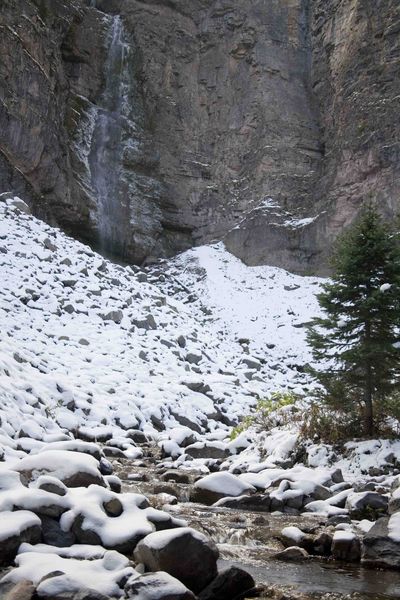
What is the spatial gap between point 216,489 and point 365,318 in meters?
4.40

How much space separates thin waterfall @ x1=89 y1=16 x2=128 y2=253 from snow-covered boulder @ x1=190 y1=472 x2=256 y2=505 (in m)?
25.3

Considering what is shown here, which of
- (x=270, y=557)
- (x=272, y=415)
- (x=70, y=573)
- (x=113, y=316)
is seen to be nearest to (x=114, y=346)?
(x=113, y=316)

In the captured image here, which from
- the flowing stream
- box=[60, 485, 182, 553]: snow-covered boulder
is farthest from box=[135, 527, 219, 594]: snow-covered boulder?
the flowing stream

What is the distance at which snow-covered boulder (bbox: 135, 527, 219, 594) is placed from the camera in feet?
15.0

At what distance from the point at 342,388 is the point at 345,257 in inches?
100

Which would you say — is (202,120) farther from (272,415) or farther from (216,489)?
(216,489)

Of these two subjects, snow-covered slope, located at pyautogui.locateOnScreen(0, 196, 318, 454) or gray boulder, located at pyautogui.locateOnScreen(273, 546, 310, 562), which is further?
snow-covered slope, located at pyautogui.locateOnScreen(0, 196, 318, 454)

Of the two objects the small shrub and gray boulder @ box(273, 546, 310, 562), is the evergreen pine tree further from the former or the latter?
gray boulder @ box(273, 546, 310, 562)

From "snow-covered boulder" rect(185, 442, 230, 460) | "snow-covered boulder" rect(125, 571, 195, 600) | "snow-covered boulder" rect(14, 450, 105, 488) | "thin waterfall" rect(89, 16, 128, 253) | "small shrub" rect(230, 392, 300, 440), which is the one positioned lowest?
"snow-covered boulder" rect(125, 571, 195, 600)

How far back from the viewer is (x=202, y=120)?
130 feet

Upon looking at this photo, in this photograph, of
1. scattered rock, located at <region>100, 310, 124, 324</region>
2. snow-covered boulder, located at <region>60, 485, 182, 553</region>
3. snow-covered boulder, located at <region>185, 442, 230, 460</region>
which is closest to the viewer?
snow-covered boulder, located at <region>60, 485, 182, 553</region>

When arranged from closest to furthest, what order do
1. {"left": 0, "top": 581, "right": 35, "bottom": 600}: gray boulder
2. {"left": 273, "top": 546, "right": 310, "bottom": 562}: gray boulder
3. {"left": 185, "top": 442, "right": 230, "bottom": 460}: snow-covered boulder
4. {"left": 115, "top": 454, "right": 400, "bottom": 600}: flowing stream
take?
{"left": 0, "top": 581, "right": 35, "bottom": 600}: gray boulder
{"left": 115, "top": 454, "right": 400, "bottom": 600}: flowing stream
{"left": 273, "top": 546, "right": 310, "bottom": 562}: gray boulder
{"left": 185, "top": 442, "right": 230, "bottom": 460}: snow-covered boulder

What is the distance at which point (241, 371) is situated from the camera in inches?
776

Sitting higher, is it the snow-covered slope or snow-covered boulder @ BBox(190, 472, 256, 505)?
the snow-covered slope
